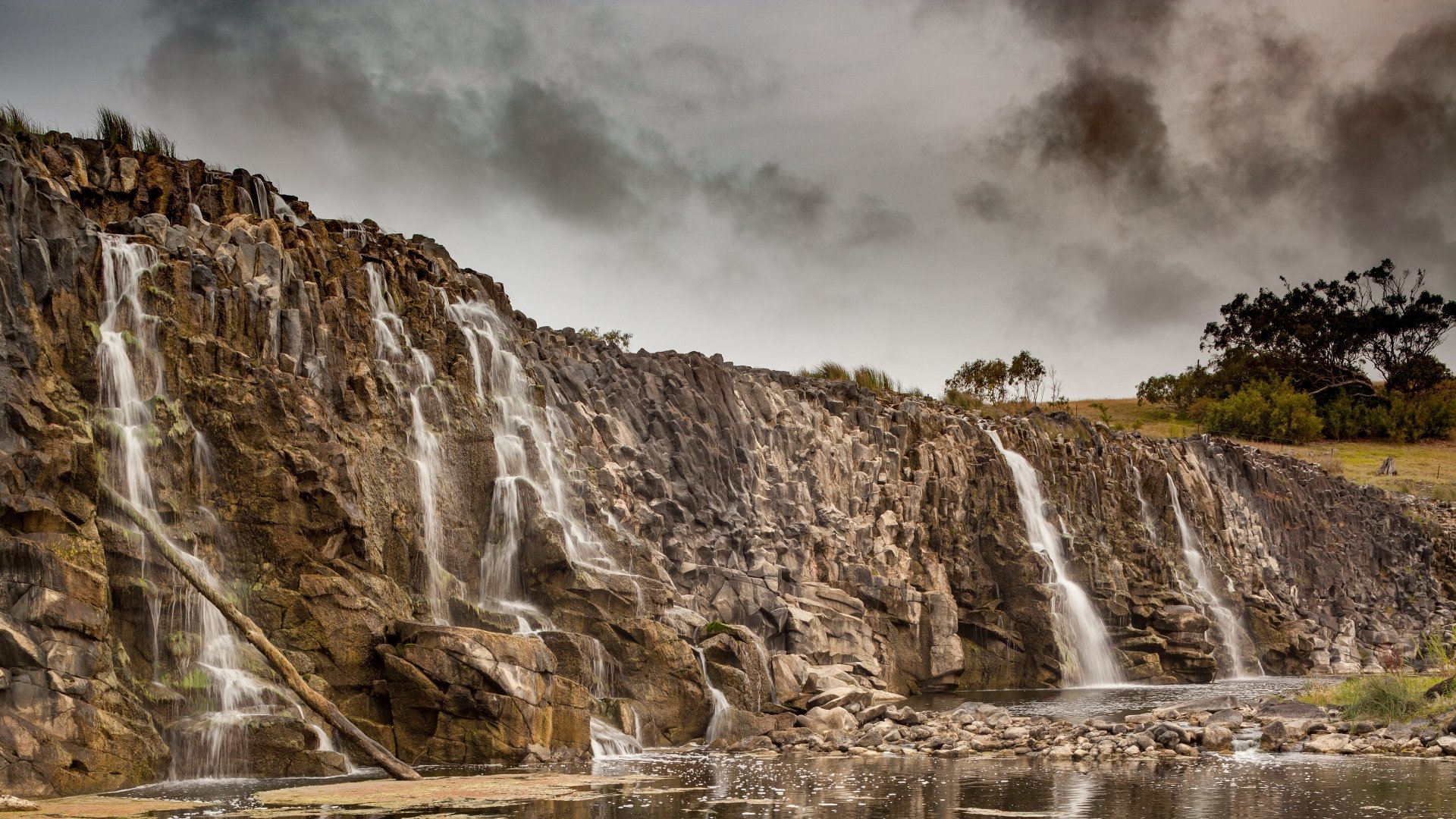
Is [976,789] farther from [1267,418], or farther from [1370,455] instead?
[1370,455]

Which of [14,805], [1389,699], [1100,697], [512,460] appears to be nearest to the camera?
[14,805]

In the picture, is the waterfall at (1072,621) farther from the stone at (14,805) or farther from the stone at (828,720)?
the stone at (14,805)

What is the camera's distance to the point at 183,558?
89.8 ft

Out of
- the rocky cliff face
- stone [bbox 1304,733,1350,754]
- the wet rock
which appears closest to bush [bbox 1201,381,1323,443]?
the rocky cliff face

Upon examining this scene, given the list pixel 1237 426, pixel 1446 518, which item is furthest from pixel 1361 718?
pixel 1237 426

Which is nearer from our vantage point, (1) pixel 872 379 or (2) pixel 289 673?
(2) pixel 289 673

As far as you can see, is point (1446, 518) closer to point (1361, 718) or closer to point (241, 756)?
point (1361, 718)

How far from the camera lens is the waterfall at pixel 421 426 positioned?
3438 cm

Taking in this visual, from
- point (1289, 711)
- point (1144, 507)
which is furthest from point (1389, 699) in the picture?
point (1144, 507)

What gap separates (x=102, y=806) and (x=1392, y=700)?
28789mm

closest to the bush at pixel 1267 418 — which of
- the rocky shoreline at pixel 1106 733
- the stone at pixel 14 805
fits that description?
the rocky shoreline at pixel 1106 733

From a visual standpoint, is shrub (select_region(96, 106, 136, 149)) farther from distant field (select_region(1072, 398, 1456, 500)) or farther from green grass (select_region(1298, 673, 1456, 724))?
distant field (select_region(1072, 398, 1456, 500))

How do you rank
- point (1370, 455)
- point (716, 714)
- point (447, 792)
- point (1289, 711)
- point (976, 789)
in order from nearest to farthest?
point (447, 792) < point (976, 789) < point (1289, 711) < point (716, 714) < point (1370, 455)

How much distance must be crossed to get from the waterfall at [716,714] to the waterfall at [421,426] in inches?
299
